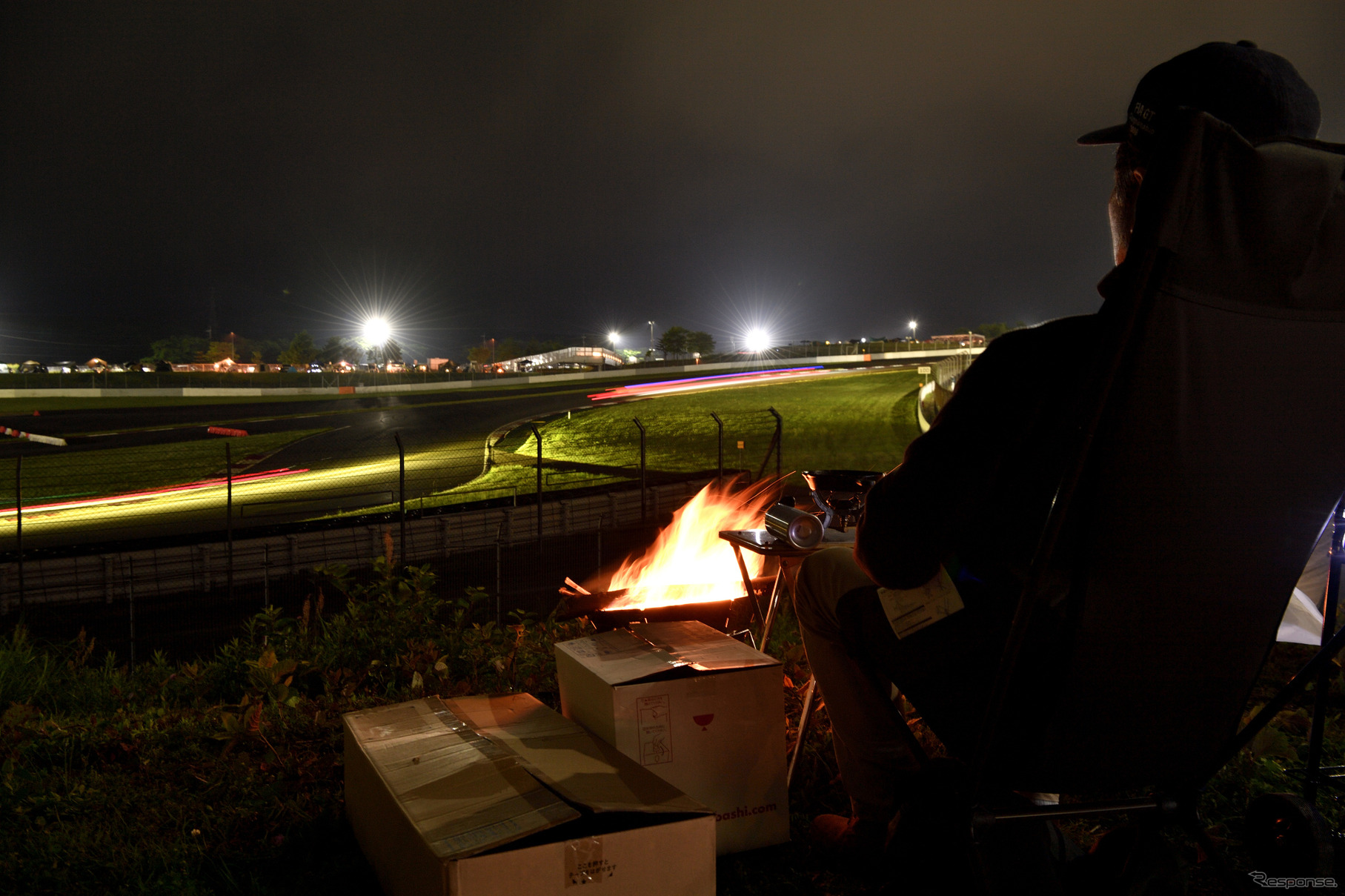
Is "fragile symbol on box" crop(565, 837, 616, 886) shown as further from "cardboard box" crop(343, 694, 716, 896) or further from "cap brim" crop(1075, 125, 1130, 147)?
"cap brim" crop(1075, 125, 1130, 147)

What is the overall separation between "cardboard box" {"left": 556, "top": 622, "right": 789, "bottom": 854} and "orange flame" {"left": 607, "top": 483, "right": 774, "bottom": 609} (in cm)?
102

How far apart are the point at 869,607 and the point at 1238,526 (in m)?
0.65

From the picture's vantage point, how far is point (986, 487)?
52.5 inches

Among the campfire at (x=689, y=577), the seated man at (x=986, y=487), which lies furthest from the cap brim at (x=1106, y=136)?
the campfire at (x=689, y=577)

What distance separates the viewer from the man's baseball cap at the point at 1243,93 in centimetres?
131

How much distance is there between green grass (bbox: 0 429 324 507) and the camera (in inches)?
747

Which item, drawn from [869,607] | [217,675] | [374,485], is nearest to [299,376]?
[374,485]

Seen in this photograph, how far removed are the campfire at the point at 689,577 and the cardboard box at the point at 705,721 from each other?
0.57 metres

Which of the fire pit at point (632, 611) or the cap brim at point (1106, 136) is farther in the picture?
the fire pit at point (632, 611)

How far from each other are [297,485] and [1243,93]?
1981 centimetres

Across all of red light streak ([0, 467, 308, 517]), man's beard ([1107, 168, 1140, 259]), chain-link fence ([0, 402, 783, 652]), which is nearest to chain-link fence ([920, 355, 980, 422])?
chain-link fence ([0, 402, 783, 652])

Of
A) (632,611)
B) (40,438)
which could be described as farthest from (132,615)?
(40,438)

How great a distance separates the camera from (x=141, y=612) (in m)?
9.88

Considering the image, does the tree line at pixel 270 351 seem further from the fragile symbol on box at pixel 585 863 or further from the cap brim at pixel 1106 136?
the cap brim at pixel 1106 136
